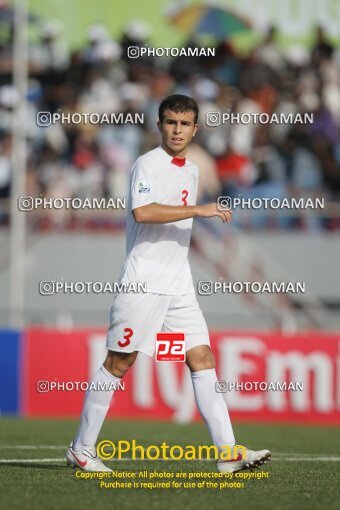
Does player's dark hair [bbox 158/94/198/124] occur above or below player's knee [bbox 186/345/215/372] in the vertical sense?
above

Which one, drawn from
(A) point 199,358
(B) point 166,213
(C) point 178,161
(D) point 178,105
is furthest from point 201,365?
(D) point 178,105

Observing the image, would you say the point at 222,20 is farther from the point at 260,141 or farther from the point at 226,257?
the point at 226,257

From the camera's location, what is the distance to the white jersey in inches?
319

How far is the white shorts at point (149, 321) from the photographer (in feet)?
26.4

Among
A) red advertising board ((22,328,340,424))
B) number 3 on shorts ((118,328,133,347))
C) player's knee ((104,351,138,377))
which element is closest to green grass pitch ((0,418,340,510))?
player's knee ((104,351,138,377))

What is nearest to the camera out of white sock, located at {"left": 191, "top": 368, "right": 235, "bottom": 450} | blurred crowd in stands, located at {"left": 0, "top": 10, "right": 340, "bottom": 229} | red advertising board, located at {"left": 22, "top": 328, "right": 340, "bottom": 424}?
white sock, located at {"left": 191, "top": 368, "right": 235, "bottom": 450}

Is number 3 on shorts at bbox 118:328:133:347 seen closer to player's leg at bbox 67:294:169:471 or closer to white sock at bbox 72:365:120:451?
player's leg at bbox 67:294:169:471

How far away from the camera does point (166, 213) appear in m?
7.87

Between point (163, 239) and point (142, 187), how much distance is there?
1.32 feet

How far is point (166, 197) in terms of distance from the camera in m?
8.12

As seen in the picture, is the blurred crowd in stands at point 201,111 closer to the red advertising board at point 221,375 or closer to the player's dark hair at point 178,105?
the red advertising board at point 221,375

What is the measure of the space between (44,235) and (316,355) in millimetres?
4631

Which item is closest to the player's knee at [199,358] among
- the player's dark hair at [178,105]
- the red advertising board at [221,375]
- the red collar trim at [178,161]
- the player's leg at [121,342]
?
the player's leg at [121,342]

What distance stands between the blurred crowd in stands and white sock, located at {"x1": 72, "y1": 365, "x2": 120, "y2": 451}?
943cm
